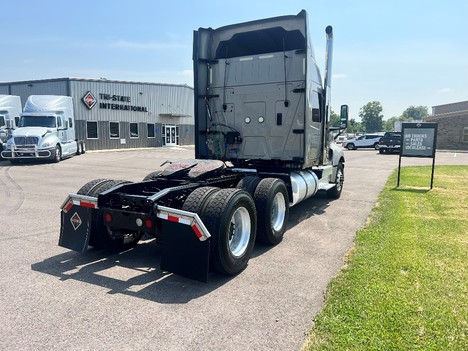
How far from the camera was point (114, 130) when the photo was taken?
32.7 meters

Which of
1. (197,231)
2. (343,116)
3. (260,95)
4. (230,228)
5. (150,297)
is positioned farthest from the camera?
(343,116)

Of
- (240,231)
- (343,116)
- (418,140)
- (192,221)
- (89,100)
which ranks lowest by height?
(240,231)

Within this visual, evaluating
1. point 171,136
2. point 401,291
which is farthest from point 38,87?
point 401,291

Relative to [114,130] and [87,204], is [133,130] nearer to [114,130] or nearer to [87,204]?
[114,130]

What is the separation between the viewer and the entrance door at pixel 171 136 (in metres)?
37.8

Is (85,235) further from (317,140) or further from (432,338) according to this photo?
(317,140)

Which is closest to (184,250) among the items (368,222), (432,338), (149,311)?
(149,311)

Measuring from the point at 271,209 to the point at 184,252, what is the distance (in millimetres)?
1948

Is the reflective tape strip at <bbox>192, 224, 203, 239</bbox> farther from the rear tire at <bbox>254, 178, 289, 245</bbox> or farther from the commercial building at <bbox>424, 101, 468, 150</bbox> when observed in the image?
the commercial building at <bbox>424, 101, 468, 150</bbox>

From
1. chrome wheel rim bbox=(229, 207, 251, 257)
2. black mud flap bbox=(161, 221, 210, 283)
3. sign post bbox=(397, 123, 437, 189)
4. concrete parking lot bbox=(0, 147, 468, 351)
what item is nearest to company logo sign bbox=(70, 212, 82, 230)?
concrete parking lot bbox=(0, 147, 468, 351)

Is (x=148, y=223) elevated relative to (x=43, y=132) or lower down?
lower down

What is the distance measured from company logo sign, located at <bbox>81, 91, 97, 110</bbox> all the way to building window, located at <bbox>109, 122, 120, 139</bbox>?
7.71 ft

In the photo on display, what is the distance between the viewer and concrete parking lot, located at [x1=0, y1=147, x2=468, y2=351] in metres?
2.96

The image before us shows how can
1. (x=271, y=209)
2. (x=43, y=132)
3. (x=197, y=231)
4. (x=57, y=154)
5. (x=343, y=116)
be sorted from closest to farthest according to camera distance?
(x=197, y=231)
(x=271, y=209)
(x=343, y=116)
(x=43, y=132)
(x=57, y=154)
